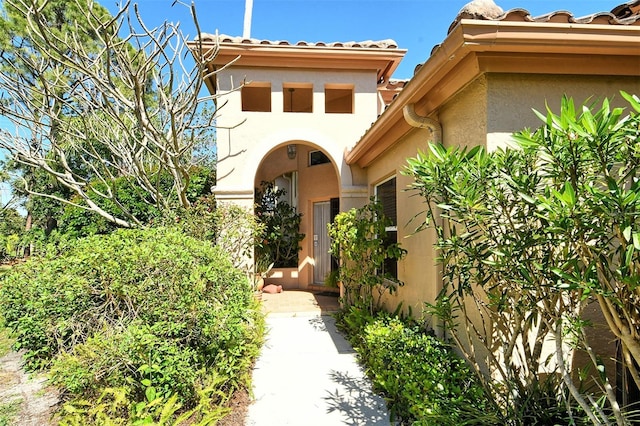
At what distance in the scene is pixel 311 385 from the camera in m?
5.77

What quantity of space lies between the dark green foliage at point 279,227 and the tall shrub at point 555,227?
1041 centimetres

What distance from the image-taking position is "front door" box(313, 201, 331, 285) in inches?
564

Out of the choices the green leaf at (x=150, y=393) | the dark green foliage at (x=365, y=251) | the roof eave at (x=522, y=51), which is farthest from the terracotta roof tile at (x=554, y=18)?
the green leaf at (x=150, y=393)

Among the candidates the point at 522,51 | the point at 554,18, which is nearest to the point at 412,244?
the point at 522,51

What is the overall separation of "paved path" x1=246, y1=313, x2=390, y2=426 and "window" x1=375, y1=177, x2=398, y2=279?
2161mm

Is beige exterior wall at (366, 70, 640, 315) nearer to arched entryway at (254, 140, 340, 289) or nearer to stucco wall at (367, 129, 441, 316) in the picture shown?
stucco wall at (367, 129, 441, 316)

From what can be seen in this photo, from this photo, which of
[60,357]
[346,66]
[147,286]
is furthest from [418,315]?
[346,66]

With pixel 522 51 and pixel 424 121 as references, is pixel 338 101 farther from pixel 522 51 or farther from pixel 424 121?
pixel 522 51

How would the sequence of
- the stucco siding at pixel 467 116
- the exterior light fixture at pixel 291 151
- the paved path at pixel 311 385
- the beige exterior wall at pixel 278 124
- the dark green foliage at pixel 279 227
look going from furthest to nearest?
the exterior light fixture at pixel 291 151 → the dark green foliage at pixel 279 227 → the beige exterior wall at pixel 278 124 → the paved path at pixel 311 385 → the stucco siding at pixel 467 116

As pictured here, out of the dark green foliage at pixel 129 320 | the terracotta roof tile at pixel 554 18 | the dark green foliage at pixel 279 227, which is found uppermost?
the terracotta roof tile at pixel 554 18

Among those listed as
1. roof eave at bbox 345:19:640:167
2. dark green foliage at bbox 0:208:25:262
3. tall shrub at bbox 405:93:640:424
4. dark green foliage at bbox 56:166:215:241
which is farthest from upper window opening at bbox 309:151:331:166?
dark green foliage at bbox 0:208:25:262

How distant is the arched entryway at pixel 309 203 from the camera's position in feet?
46.3

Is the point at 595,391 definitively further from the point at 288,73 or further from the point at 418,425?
the point at 288,73

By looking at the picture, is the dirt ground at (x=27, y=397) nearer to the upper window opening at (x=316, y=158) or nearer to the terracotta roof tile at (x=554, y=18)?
the terracotta roof tile at (x=554, y=18)
